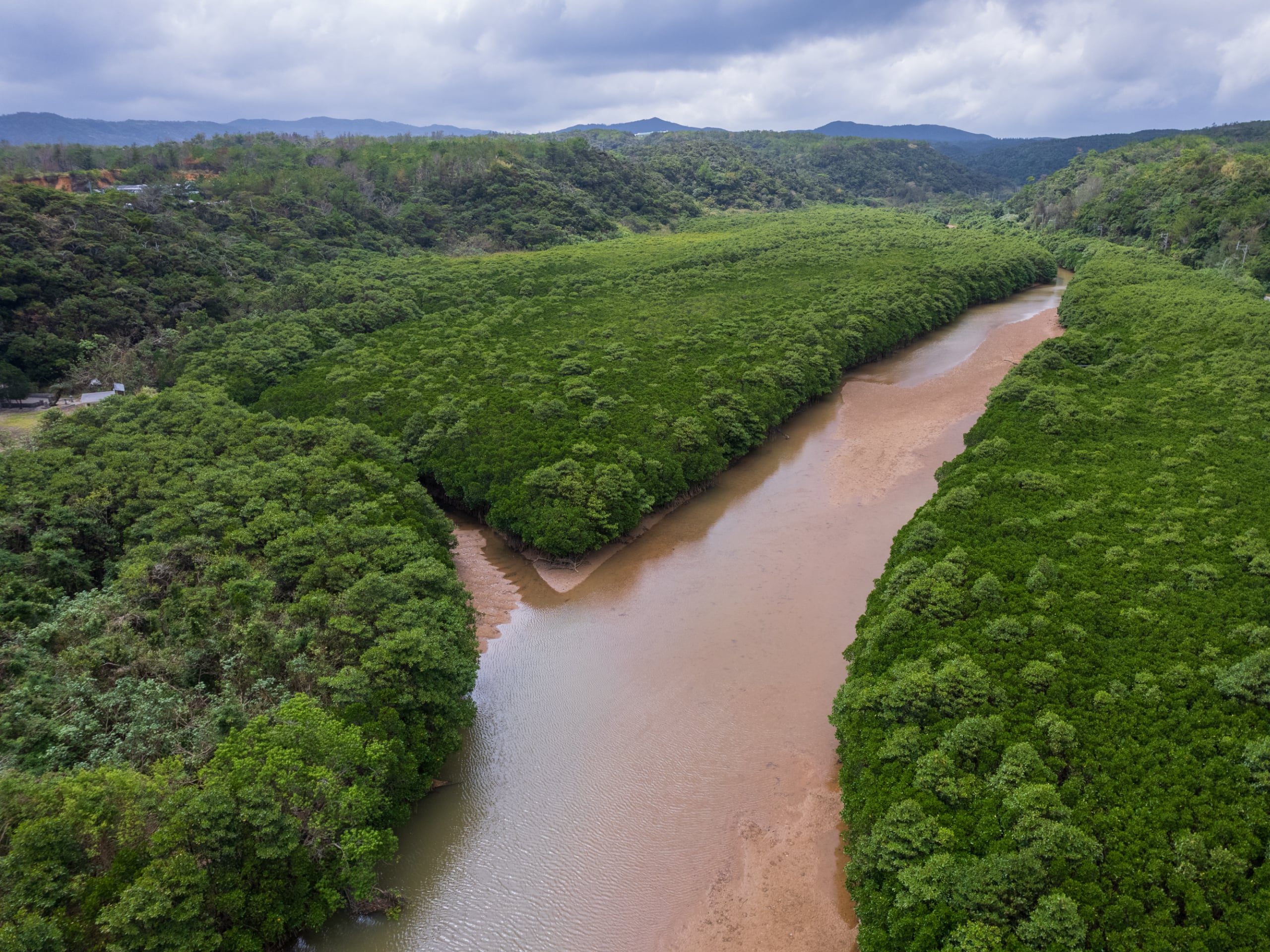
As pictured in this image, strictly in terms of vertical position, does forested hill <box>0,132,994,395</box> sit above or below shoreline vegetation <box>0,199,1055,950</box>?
above

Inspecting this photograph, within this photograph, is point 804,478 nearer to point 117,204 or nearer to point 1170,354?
→ point 1170,354

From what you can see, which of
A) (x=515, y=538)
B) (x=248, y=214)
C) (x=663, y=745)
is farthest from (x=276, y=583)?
(x=248, y=214)

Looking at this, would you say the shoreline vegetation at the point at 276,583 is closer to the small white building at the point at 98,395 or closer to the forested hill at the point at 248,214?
the small white building at the point at 98,395

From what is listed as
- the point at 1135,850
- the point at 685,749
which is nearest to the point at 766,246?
the point at 685,749

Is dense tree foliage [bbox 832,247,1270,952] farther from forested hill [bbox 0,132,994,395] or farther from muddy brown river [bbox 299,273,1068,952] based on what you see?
forested hill [bbox 0,132,994,395]

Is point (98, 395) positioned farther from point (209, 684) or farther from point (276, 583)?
point (209, 684)

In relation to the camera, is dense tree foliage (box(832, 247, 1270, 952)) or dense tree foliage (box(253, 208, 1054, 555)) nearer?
dense tree foliage (box(832, 247, 1270, 952))

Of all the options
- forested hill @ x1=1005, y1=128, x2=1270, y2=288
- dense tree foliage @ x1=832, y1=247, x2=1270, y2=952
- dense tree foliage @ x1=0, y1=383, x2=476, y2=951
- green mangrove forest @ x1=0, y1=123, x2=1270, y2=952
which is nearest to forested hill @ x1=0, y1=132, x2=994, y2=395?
green mangrove forest @ x1=0, y1=123, x2=1270, y2=952
